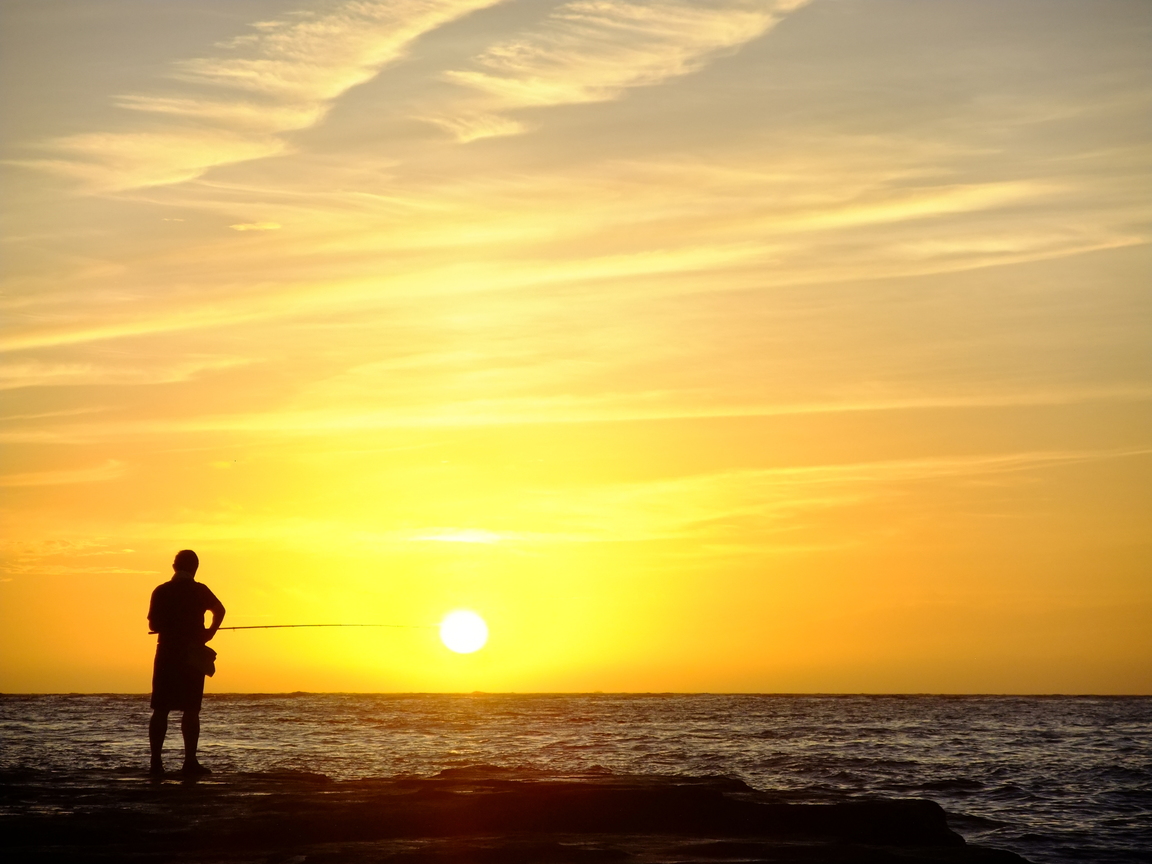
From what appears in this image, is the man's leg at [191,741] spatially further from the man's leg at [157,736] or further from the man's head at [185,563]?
the man's head at [185,563]

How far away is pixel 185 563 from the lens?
11.6m

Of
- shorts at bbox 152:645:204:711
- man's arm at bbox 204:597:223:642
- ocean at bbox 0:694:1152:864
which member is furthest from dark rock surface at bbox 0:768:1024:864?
ocean at bbox 0:694:1152:864

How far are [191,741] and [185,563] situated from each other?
62.9 inches

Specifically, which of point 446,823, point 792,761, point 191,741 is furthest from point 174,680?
point 792,761

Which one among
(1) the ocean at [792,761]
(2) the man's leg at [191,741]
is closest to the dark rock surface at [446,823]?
(2) the man's leg at [191,741]

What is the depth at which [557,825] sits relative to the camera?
852 centimetres

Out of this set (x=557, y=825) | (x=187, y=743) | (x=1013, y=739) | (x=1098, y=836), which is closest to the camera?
(x=557, y=825)

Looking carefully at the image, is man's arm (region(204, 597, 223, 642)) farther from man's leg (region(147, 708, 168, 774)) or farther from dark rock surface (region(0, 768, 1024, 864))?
dark rock surface (region(0, 768, 1024, 864))

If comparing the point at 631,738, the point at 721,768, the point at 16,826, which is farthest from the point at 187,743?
the point at 631,738

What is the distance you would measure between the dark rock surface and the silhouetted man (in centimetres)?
80

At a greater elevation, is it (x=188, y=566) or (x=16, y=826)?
(x=188, y=566)

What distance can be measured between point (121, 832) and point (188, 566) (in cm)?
453

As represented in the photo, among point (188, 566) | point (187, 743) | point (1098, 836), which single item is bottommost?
point (1098, 836)

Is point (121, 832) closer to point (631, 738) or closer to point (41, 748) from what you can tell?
point (41, 748)
